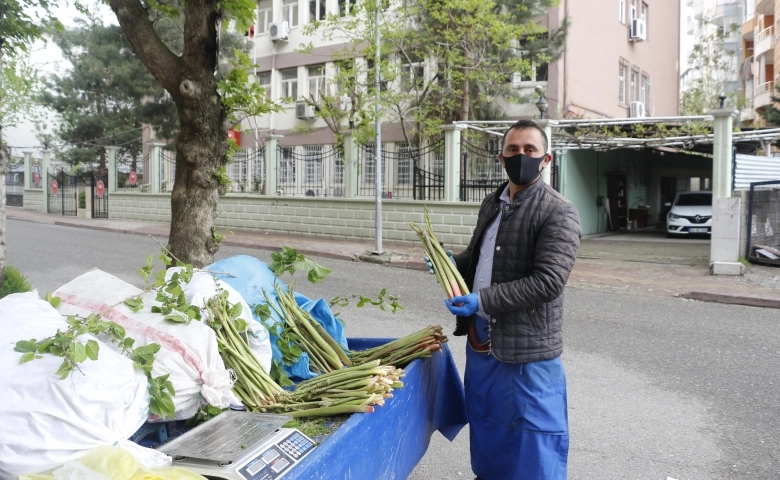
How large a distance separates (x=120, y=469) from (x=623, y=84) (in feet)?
90.4

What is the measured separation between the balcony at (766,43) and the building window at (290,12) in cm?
2621

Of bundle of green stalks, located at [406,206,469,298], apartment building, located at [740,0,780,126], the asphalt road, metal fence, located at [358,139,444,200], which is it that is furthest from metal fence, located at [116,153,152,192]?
apartment building, located at [740,0,780,126]

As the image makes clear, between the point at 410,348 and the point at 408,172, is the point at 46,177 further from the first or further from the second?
the point at 410,348

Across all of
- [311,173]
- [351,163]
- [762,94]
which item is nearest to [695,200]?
[351,163]

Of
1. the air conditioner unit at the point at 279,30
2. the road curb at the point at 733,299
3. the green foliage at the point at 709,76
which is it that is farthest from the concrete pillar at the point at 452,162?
the green foliage at the point at 709,76

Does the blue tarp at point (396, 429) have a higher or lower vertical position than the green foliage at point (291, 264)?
lower

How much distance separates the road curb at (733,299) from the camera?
10117 millimetres

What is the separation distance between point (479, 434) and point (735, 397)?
11.1 ft

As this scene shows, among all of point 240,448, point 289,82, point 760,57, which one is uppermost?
point 760,57

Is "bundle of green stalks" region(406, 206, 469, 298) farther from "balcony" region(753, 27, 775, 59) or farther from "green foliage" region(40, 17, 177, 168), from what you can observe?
"balcony" region(753, 27, 775, 59)

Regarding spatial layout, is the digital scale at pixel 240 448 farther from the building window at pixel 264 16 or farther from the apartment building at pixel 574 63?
the building window at pixel 264 16

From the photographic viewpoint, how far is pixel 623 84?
26.7 m

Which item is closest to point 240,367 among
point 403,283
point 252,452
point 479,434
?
point 252,452

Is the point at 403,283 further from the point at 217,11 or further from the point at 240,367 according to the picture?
the point at 240,367
